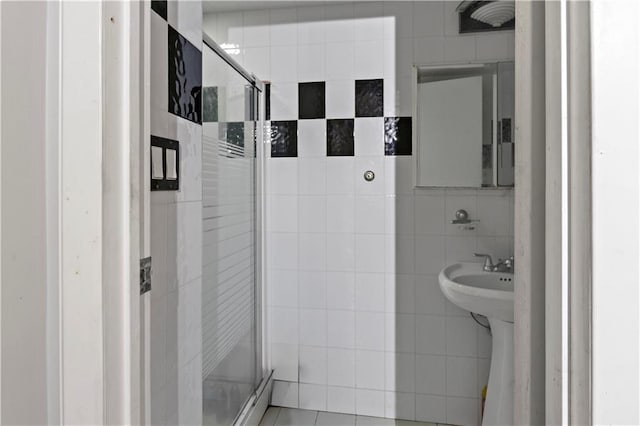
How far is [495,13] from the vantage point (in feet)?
6.23

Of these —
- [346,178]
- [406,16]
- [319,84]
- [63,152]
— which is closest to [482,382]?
[346,178]

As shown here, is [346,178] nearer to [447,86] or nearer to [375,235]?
[375,235]

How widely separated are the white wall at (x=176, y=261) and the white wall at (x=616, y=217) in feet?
2.80

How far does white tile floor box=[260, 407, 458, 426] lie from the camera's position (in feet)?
6.72

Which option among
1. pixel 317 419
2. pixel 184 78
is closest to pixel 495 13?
pixel 184 78

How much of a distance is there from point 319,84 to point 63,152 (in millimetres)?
1642

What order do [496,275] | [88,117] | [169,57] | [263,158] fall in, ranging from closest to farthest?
[88,117], [169,57], [496,275], [263,158]

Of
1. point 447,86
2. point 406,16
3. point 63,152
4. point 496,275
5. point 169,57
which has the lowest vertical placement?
point 496,275

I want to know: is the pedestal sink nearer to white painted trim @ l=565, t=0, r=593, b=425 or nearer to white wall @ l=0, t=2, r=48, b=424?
white painted trim @ l=565, t=0, r=593, b=425

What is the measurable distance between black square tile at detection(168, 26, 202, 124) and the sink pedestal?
1.43 metres

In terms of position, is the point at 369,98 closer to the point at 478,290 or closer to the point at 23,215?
the point at 478,290

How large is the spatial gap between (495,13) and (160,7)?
1.58 meters

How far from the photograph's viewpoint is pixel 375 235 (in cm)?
209

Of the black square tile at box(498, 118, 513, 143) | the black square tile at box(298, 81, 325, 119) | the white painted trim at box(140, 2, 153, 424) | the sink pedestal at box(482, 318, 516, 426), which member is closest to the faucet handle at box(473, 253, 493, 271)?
the sink pedestal at box(482, 318, 516, 426)
